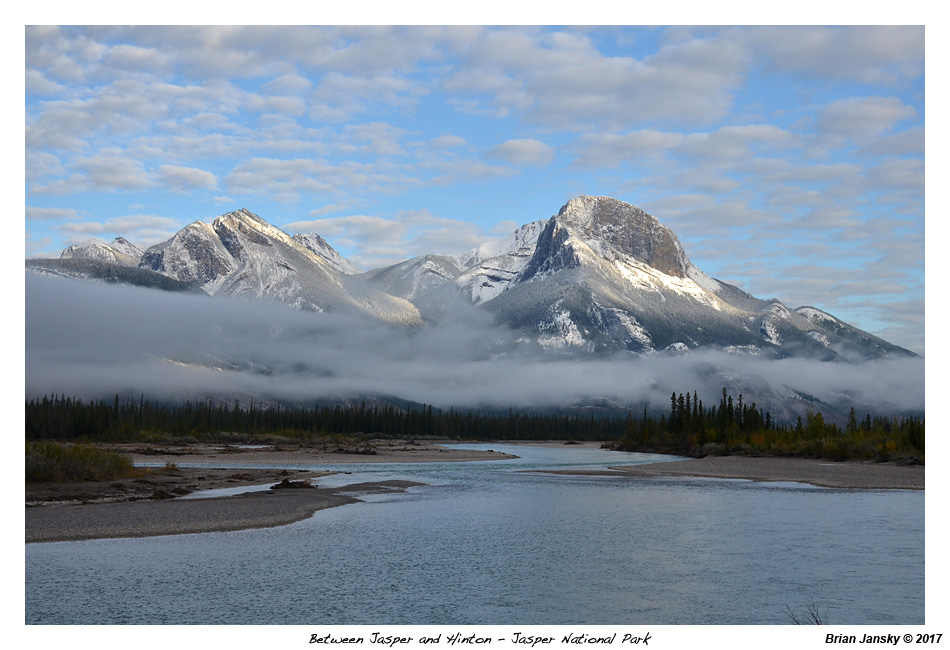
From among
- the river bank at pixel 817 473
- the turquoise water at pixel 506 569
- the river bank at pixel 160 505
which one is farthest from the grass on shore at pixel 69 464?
the river bank at pixel 817 473

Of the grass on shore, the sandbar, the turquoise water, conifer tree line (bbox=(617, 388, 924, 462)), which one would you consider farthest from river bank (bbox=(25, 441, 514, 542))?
conifer tree line (bbox=(617, 388, 924, 462))

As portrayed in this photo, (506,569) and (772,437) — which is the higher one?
(506,569)

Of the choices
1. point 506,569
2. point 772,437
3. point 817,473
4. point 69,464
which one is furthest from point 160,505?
point 772,437

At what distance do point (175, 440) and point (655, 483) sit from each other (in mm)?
131466

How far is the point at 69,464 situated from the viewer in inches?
2296

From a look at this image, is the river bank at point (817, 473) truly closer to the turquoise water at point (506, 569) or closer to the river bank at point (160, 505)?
the turquoise water at point (506, 569)

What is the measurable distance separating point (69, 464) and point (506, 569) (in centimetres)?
4111

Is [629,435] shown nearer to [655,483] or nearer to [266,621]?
[655,483]

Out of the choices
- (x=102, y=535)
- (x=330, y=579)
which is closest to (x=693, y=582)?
(x=330, y=579)

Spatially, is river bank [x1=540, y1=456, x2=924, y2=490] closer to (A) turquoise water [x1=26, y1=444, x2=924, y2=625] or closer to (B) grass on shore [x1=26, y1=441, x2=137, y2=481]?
(A) turquoise water [x1=26, y1=444, x2=924, y2=625]

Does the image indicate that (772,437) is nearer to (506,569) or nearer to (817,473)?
(817,473)

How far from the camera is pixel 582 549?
3522 centimetres

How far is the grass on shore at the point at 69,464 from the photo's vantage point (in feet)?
183

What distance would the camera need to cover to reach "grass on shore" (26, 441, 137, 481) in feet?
183
